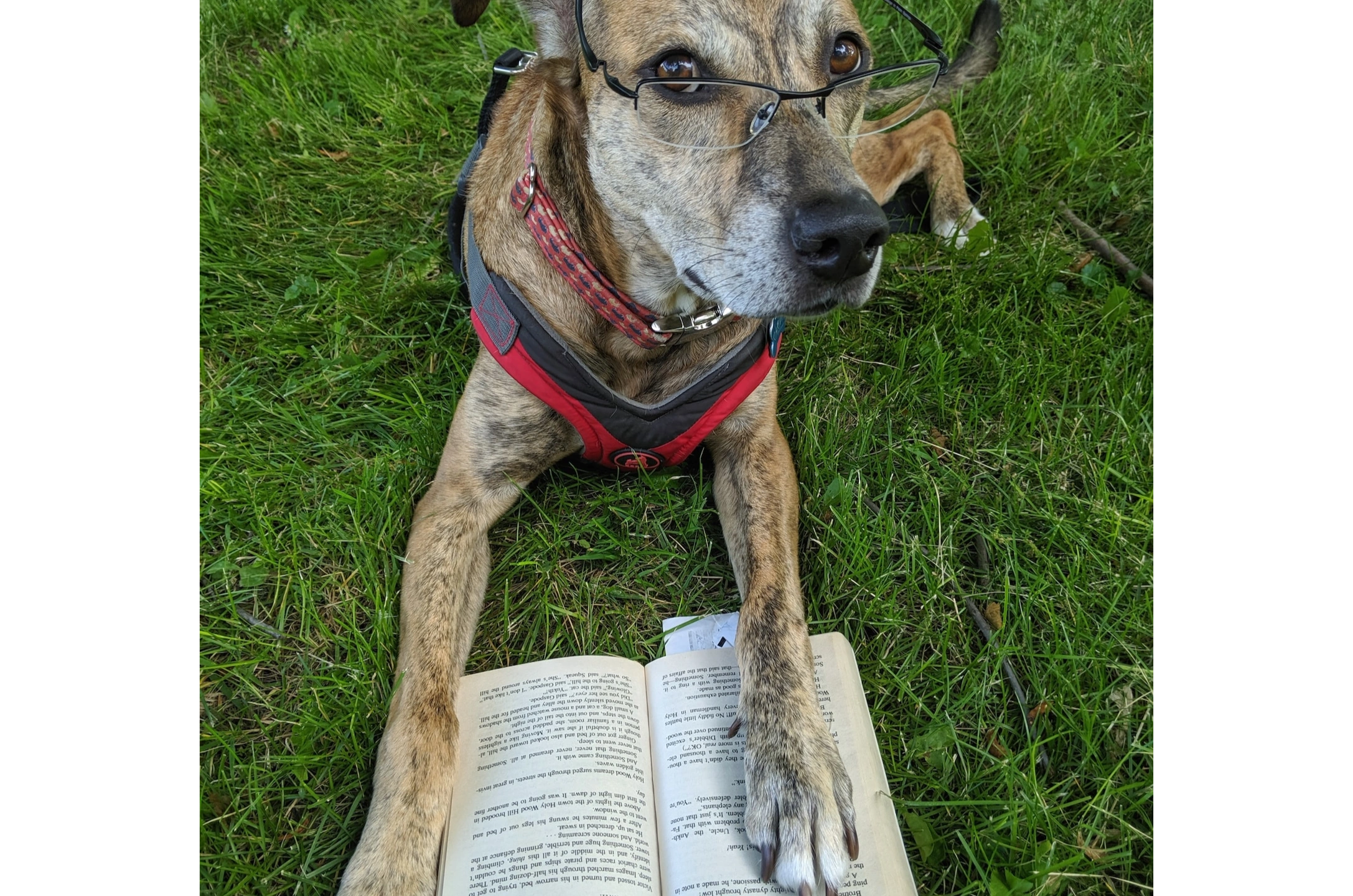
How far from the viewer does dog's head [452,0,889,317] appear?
1.66m

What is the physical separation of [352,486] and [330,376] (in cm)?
51

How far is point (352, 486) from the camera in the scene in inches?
93.1

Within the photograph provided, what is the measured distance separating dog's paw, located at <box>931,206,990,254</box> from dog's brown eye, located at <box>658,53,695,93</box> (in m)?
1.63

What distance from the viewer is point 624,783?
175 cm

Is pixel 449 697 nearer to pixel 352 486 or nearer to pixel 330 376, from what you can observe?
pixel 352 486

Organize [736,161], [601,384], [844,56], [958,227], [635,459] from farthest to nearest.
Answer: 1. [958,227]
2. [635,459]
3. [601,384]
4. [844,56]
5. [736,161]

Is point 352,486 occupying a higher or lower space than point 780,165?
lower

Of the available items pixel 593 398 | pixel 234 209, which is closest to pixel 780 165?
pixel 593 398

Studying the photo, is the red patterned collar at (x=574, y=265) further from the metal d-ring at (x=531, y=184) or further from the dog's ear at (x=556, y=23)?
the dog's ear at (x=556, y=23)

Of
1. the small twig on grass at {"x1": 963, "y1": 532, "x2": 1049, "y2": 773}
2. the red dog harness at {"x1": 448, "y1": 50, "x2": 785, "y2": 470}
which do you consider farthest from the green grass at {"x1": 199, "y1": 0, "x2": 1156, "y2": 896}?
the red dog harness at {"x1": 448, "y1": 50, "x2": 785, "y2": 470}

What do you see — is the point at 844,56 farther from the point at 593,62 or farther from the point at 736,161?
the point at 593,62

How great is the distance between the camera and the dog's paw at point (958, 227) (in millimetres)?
3129

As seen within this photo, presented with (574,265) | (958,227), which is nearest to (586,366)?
(574,265)

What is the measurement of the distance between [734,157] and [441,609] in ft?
4.14
